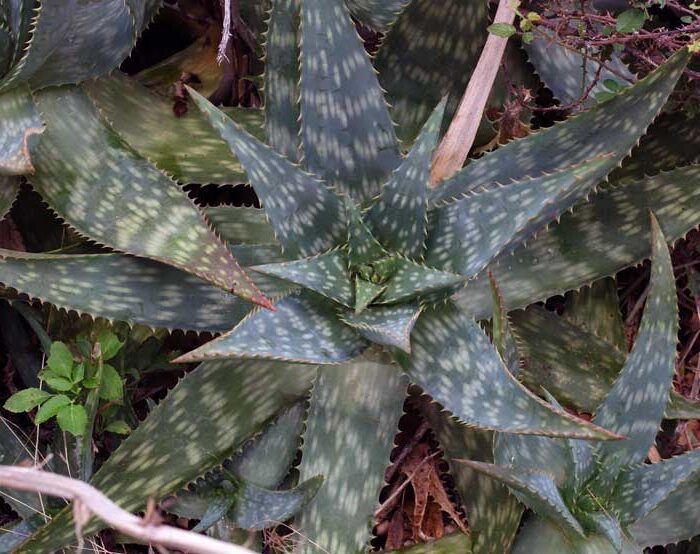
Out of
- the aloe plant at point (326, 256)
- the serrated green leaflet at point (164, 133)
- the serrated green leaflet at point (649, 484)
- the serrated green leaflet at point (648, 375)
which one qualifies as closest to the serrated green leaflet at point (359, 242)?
the aloe plant at point (326, 256)

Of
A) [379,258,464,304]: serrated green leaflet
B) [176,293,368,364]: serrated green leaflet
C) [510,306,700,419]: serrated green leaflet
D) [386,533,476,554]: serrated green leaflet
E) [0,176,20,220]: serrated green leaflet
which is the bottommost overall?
[386,533,476,554]: serrated green leaflet

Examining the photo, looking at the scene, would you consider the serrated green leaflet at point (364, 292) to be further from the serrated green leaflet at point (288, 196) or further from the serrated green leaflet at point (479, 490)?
the serrated green leaflet at point (479, 490)

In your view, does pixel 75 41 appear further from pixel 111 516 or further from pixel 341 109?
pixel 111 516

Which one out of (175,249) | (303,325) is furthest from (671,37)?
(175,249)

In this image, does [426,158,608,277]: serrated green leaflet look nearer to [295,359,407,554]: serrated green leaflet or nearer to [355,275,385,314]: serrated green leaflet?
[355,275,385,314]: serrated green leaflet

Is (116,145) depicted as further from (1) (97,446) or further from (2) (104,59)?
(1) (97,446)

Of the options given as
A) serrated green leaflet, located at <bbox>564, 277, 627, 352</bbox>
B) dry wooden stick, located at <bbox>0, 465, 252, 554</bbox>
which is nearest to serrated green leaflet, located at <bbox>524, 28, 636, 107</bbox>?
serrated green leaflet, located at <bbox>564, 277, 627, 352</bbox>
